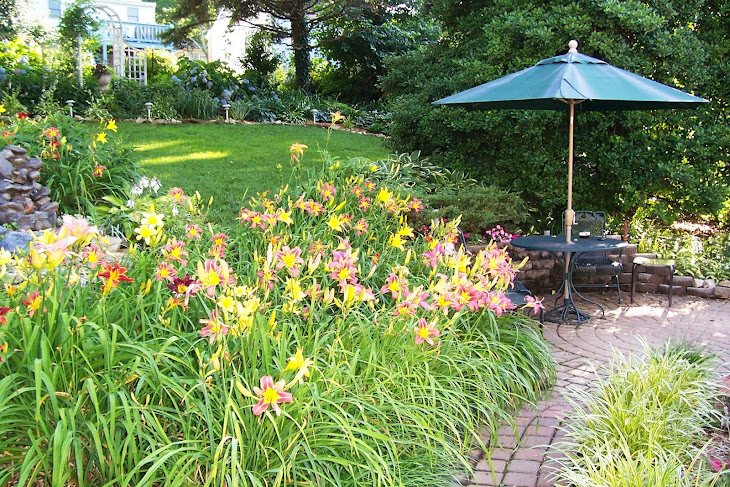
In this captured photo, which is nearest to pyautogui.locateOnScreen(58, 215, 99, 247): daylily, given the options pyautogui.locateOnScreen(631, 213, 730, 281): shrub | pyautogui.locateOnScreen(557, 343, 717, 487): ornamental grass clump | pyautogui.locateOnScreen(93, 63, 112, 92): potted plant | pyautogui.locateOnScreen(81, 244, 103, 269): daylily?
pyautogui.locateOnScreen(81, 244, 103, 269): daylily

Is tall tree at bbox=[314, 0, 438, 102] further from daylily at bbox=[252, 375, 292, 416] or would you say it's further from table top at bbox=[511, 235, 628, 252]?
daylily at bbox=[252, 375, 292, 416]

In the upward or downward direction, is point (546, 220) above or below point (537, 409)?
above

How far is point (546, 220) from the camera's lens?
280 inches

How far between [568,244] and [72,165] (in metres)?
4.21

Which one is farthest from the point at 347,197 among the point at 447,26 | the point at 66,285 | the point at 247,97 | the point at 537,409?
the point at 247,97

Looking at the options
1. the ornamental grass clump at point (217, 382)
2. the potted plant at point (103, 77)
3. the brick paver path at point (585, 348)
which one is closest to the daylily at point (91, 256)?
the ornamental grass clump at point (217, 382)

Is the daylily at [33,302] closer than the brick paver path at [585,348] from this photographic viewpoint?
Yes

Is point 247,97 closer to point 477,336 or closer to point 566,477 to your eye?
point 477,336

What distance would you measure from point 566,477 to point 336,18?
14.4 metres

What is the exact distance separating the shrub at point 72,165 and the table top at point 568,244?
342 cm

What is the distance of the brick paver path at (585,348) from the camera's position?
2.83m

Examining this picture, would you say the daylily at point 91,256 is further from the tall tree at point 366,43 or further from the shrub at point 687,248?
the tall tree at point 366,43

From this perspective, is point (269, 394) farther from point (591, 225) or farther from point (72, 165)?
point (591, 225)

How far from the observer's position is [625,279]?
621 centimetres
